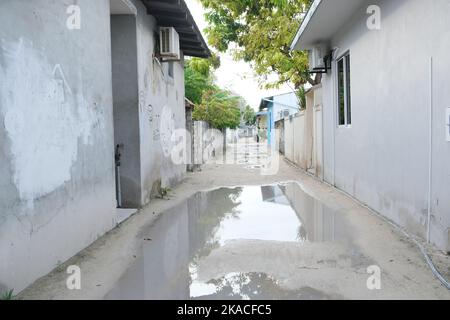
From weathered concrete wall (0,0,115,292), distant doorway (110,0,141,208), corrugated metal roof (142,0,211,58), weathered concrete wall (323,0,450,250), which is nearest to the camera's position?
weathered concrete wall (0,0,115,292)

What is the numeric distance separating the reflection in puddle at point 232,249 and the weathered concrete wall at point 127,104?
984 millimetres

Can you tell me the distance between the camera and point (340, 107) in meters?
9.56

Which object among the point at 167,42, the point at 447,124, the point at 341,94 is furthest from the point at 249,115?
the point at 447,124

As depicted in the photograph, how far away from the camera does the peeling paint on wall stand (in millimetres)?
3539

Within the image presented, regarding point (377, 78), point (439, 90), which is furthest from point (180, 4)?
point (439, 90)

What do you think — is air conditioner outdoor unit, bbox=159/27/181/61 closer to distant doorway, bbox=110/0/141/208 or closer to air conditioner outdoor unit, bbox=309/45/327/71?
distant doorway, bbox=110/0/141/208

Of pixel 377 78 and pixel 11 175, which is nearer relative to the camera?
pixel 11 175

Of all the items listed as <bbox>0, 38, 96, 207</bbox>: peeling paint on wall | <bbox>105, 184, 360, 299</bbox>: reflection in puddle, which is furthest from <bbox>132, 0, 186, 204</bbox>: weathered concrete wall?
<bbox>0, 38, 96, 207</bbox>: peeling paint on wall

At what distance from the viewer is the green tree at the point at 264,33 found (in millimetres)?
14734

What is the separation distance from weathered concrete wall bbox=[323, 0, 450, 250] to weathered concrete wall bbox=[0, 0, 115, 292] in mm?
4167

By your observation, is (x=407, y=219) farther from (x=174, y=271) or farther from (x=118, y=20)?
(x=118, y=20)
